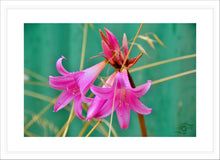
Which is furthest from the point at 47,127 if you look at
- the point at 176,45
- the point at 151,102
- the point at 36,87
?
the point at 176,45

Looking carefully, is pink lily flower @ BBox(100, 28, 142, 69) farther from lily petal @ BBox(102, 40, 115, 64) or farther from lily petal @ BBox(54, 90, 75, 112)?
lily petal @ BBox(54, 90, 75, 112)

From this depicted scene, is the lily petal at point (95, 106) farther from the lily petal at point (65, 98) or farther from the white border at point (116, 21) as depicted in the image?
the white border at point (116, 21)

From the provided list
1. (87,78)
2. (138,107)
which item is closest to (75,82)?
(87,78)

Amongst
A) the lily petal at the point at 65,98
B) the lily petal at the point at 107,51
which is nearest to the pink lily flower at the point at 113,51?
Answer: the lily petal at the point at 107,51

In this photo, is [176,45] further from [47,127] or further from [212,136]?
[47,127]

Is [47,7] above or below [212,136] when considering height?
above
